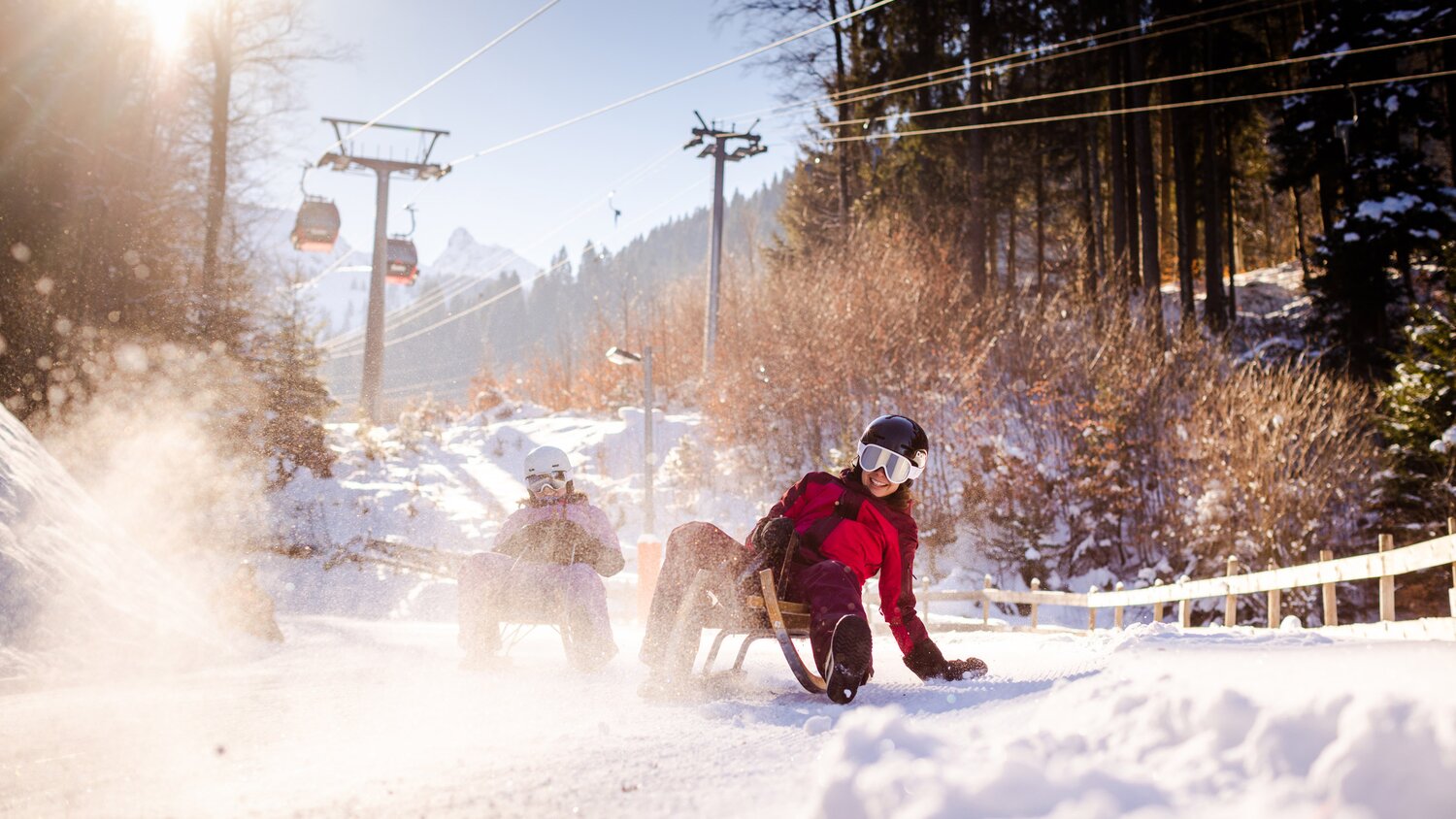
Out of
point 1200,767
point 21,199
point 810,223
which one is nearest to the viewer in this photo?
point 1200,767

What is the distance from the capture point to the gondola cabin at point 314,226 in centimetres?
3089

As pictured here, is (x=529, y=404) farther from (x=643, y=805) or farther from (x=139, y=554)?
(x=643, y=805)

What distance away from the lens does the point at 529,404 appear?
34.2 metres

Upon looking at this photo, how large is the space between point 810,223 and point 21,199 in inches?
1002

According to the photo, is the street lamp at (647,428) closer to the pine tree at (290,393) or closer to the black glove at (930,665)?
the pine tree at (290,393)

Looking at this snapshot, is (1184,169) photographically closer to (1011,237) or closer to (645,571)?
(1011,237)

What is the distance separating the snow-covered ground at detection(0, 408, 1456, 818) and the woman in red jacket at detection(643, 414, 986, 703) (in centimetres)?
26

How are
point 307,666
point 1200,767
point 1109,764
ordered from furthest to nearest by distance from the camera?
point 307,666 < point 1109,764 < point 1200,767

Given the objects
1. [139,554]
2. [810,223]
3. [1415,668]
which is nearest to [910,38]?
[810,223]

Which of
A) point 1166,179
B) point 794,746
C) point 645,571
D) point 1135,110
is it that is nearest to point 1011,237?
point 1166,179

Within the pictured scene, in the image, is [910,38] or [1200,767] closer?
[1200,767]

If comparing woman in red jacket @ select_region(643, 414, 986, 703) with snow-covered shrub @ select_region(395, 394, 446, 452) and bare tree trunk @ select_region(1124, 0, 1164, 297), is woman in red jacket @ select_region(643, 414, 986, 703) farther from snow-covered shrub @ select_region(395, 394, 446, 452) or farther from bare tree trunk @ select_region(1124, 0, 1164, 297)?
snow-covered shrub @ select_region(395, 394, 446, 452)

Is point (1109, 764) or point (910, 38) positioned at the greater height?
point (910, 38)

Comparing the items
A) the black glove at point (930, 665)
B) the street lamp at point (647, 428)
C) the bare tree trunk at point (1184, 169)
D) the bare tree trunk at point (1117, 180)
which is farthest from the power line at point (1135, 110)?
the black glove at point (930, 665)
